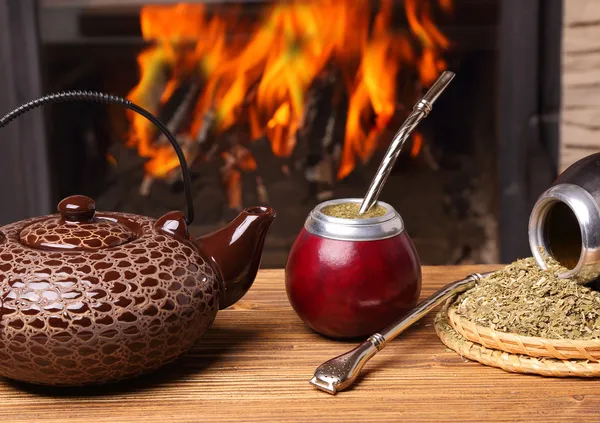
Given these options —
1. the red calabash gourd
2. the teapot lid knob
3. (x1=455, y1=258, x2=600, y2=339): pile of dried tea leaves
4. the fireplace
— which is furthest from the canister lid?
the fireplace

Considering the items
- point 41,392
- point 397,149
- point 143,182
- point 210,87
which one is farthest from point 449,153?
point 41,392

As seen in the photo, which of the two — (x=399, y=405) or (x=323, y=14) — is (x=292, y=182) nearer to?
(x=323, y=14)

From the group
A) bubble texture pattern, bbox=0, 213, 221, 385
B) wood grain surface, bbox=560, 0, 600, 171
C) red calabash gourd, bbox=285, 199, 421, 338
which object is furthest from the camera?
wood grain surface, bbox=560, 0, 600, 171

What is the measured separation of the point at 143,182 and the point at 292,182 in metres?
0.33

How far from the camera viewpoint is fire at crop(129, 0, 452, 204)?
163cm

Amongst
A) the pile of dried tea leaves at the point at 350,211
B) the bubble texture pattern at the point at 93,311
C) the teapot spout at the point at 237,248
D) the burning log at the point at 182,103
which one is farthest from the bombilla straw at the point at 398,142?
the burning log at the point at 182,103

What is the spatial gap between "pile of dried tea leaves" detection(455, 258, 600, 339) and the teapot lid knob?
16.6 inches

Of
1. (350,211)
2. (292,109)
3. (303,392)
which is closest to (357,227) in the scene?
(350,211)

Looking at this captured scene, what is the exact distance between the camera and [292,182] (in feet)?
5.59

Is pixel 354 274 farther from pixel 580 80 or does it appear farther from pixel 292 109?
pixel 580 80

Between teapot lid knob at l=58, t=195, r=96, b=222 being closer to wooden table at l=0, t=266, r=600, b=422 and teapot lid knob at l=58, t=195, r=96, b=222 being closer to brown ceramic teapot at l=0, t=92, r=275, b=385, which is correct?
brown ceramic teapot at l=0, t=92, r=275, b=385

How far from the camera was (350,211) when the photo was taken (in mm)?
891

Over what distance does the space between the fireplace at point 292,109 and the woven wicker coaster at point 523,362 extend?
0.86m

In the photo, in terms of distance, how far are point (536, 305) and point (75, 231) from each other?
48 cm
